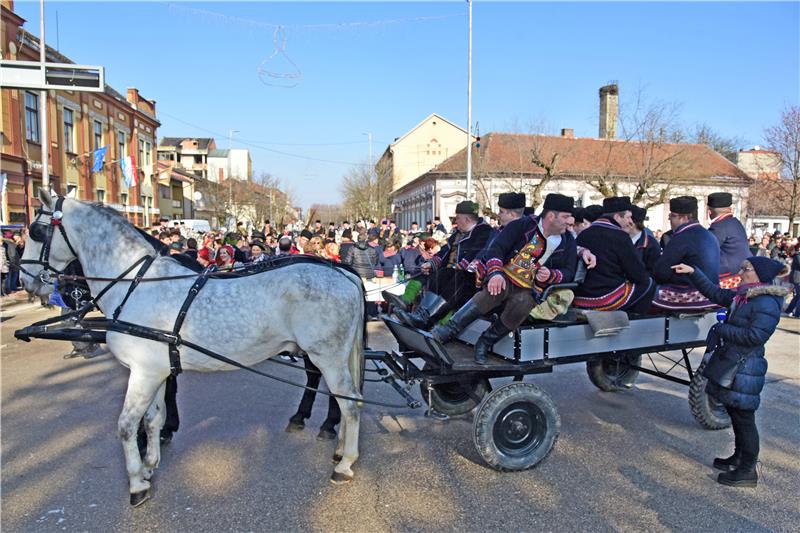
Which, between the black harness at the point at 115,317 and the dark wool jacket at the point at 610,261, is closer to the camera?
the black harness at the point at 115,317

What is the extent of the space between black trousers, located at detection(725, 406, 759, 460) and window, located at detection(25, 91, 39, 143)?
2492 centimetres

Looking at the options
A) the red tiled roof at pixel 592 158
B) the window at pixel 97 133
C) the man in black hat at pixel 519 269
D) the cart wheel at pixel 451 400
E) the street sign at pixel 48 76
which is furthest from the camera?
the window at pixel 97 133

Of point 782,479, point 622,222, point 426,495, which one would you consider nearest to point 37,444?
point 426,495

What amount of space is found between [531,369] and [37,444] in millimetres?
4482

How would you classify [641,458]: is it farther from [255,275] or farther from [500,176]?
[500,176]

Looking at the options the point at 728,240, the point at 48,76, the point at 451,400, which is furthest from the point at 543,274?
the point at 48,76

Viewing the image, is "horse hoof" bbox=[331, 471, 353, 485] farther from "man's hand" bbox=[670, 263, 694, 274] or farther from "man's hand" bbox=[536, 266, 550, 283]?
"man's hand" bbox=[670, 263, 694, 274]

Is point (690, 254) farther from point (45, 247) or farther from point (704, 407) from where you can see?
point (45, 247)

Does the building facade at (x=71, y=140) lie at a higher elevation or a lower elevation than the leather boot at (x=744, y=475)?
higher

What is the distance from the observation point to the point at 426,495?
13.2 feet

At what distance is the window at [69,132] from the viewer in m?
25.8

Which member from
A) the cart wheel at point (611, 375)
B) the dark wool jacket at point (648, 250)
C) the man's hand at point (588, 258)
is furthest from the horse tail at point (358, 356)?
the dark wool jacket at point (648, 250)

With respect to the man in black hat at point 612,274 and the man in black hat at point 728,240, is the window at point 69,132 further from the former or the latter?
the man in black hat at point 728,240

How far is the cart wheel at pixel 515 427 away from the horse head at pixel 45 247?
362cm
